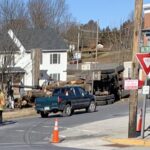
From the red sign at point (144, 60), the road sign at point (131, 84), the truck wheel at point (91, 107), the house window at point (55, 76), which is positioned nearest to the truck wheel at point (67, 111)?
the truck wheel at point (91, 107)

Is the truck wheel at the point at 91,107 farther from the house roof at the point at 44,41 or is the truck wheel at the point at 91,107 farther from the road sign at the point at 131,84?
the house roof at the point at 44,41

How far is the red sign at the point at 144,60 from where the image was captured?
63.9 feet

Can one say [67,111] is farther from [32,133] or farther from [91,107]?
[32,133]

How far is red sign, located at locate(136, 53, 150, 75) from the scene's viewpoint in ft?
63.9

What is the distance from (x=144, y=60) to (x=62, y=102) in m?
14.5

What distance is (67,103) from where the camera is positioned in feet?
112

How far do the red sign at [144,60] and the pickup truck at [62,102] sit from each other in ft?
46.7

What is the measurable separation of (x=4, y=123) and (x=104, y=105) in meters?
18.7

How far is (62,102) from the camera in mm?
33531

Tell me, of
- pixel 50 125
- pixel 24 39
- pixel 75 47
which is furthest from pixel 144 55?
pixel 75 47

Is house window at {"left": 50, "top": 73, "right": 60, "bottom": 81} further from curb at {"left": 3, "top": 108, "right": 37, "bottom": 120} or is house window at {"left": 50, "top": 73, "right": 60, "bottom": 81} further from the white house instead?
curb at {"left": 3, "top": 108, "right": 37, "bottom": 120}

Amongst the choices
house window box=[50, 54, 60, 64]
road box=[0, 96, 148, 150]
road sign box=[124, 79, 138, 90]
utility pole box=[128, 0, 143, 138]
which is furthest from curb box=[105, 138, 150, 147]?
house window box=[50, 54, 60, 64]

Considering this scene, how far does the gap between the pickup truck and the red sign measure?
14241 millimetres

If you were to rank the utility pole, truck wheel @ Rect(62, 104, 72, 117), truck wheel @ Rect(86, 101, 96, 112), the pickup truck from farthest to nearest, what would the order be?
truck wheel @ Rect(86, 101, 96, 112)
truck wheel @ Rect(62, 104, 72, 117)
the pickup truck
the utility pole
